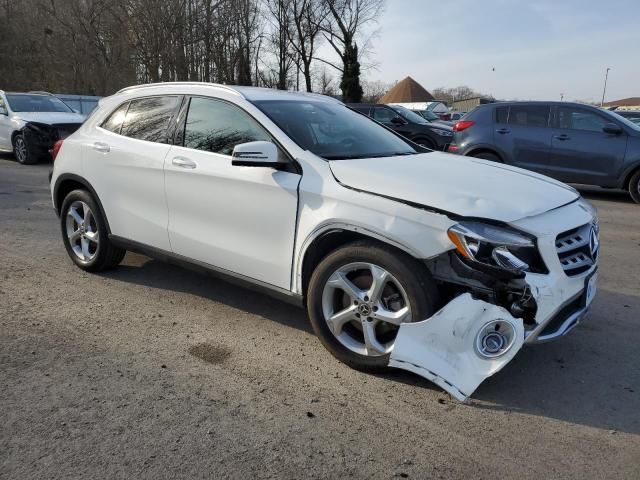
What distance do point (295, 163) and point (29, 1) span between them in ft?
122

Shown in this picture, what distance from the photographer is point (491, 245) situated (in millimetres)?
2725

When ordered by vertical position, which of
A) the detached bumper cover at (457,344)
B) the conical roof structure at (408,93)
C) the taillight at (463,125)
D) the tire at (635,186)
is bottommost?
the detached bumper cover at (457,344)

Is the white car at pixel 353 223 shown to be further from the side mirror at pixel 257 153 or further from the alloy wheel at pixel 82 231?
the alloy wheel at pixel 82 231

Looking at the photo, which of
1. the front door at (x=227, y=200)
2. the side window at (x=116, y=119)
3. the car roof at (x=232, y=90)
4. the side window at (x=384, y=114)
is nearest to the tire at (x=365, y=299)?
the front door at (x=227, y=200)

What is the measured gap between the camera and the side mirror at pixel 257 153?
3299 millimetres

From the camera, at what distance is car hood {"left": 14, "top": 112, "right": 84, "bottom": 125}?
498 inches

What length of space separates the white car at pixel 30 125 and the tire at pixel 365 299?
11.6 meters

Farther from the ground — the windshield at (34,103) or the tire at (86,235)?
the windshield at (34,103)

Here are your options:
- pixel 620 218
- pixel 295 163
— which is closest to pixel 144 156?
pixel 295 163

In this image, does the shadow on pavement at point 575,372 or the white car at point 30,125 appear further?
the white car at point 30,125

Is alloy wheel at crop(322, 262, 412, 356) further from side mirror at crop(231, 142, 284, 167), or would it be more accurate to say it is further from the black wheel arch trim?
the black wheel arch trim

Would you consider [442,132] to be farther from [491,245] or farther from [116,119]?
[491,245]

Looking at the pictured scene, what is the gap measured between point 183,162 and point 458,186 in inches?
80.4

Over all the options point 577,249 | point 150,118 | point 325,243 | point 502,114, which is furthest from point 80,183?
point 502,114
